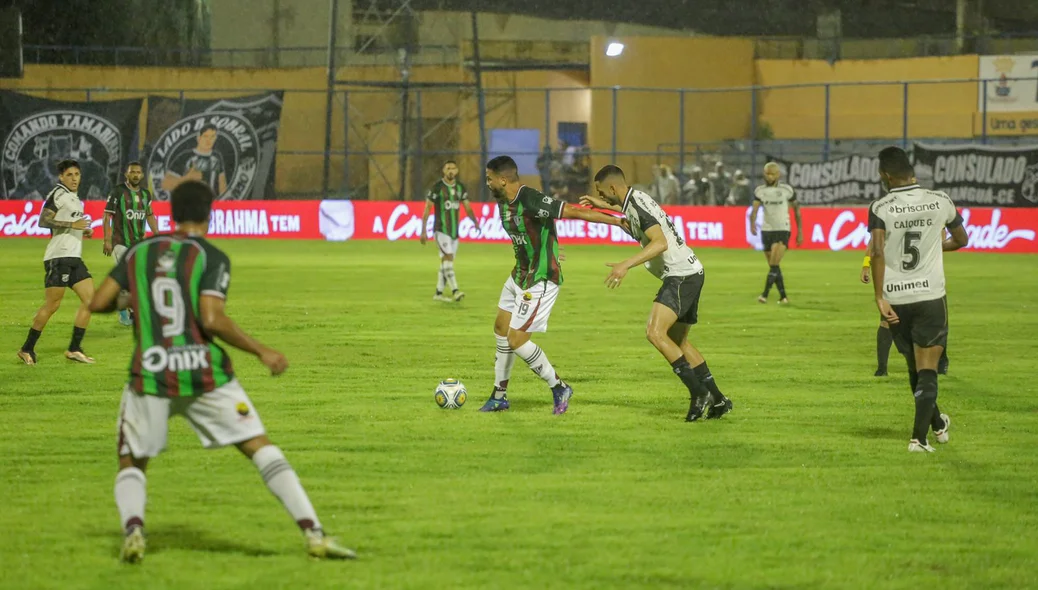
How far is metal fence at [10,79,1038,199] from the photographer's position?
44438mm

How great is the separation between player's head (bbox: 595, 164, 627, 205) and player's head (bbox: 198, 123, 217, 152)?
99.8ft

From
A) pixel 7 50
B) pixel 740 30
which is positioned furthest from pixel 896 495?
pixel 740 30

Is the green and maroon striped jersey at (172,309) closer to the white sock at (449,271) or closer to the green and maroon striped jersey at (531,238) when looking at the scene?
the green and maroon striped jersey at (531,238)

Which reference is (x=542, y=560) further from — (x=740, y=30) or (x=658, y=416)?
(x=740, y=30)

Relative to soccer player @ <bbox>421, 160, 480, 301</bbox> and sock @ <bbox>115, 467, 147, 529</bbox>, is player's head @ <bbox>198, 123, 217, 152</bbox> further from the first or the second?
sock @ <bbox>115, 467, 147, 529</bbox>

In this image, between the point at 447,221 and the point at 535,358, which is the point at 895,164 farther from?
the point at 447,221

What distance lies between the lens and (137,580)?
20.6 ft

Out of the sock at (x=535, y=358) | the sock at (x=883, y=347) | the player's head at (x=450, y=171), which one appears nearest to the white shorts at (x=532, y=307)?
the sock at (x=535, y=358)

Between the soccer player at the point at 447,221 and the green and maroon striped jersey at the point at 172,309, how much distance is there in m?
14.5

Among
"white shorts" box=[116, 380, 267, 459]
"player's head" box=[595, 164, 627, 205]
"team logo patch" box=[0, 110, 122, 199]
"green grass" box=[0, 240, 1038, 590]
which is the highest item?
"team logo patch" box=[0, 110, 122, 199]

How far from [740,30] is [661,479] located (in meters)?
48.1

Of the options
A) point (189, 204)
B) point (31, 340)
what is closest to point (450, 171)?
point (31, 340)

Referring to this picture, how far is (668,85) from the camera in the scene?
4991 centimetres

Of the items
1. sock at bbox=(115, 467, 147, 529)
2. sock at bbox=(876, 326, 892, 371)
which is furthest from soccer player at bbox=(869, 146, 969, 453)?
sock at bbox=(115, 467, 147, 529)
